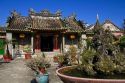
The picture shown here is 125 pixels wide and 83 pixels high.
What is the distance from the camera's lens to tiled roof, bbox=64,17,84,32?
75.0ft

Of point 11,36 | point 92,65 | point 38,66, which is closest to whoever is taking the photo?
point 92,65

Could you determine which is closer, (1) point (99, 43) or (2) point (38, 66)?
(1) point (99, 43)

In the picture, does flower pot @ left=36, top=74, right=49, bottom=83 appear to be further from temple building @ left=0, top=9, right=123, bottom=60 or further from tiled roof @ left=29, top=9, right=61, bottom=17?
tiled roof @ left=29, top=9, right=61, bottom=17

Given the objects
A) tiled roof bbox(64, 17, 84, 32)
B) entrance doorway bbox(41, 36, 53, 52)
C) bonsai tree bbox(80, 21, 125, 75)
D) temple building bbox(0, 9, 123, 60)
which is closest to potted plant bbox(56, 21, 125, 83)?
bonsai tree bbox(80, 21, 125, 75)

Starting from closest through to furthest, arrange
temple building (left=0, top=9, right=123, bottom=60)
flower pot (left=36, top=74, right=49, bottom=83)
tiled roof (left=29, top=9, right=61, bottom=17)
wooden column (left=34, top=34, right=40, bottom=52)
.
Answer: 1. flower pot (left=36, top=74, right=49, bottom=83)
2. temple building (left=0, top=9, right=123, bottom=60)
3. wooden column (left=34, top=34, right=40, bottom=52)
4. tiled roof (left=29, top=9, right=61, bottom=17)

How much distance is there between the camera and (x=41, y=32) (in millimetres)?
22828

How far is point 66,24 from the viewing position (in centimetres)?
2328

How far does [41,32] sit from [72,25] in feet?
10.8

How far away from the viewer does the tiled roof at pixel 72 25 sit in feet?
75.0

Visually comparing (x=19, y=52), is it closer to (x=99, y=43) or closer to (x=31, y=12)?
(x=31, y=12)

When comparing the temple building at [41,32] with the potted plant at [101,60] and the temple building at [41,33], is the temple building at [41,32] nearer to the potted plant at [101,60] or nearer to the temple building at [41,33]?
the temple building at [41,33]

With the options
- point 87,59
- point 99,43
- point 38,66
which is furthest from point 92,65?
point 38,66

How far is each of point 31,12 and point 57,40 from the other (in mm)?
3857

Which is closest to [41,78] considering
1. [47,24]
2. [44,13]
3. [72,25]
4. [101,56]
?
[101,56]
